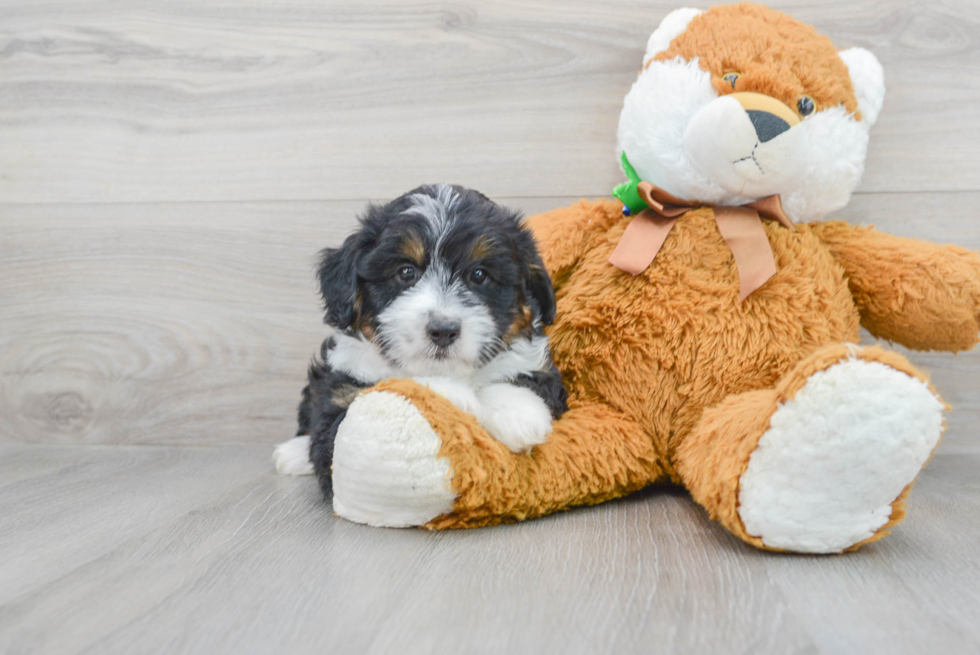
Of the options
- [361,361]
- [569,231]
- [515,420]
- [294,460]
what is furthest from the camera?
[294,460]

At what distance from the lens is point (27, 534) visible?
141 centimetres

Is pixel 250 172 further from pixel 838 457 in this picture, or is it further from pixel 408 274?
pixel 838 457

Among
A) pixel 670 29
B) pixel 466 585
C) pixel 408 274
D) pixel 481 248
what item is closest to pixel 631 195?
pixel 670 29

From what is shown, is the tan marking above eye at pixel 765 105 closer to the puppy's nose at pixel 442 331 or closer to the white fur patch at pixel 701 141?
the white fur patch at pixel 701 141

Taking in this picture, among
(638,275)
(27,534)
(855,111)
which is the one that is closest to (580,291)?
(638,275)

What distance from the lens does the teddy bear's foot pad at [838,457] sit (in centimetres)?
110

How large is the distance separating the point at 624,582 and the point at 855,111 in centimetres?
120

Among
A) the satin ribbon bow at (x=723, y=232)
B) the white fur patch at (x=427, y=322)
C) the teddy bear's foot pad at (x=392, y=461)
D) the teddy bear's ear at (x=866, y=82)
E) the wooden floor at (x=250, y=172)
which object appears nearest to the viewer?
the teddy bear's foot pad at (x=392, y=461)

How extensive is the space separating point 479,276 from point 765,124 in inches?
25.8

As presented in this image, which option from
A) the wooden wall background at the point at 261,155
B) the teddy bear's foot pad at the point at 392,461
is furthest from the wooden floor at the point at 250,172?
the teddy bear's foot pad at the point at 392,461

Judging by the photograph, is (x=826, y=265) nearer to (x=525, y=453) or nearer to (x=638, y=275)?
(x=638, y=275)

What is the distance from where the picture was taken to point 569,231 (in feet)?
5.70

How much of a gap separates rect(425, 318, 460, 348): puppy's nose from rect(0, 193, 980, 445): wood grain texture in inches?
38.3

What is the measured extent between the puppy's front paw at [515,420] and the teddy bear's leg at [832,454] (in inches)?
12.9
